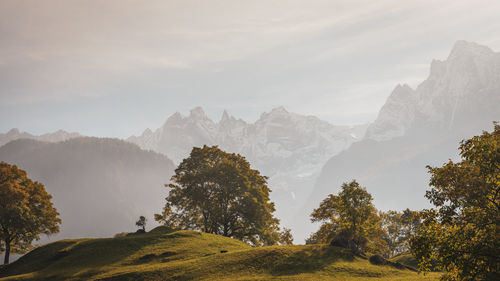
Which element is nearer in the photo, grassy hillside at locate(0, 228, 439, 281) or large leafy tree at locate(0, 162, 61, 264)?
grassy hillside at locate(0, 228, 439, 281)

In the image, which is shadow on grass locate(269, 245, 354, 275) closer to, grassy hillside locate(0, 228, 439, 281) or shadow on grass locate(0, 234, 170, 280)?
grassy hillside locate(0, 228, 439, 281)

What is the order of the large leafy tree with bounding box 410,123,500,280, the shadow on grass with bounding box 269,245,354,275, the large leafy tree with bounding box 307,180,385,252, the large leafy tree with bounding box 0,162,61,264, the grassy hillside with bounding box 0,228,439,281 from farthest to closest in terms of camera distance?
the large leafy tree with bounding box 0,162,61,264 < the large leafy tree with bounding box 307,180,385,252 < the shadow on grass with bounding box 269,245,354,275 < the grassy hillside with bounding box 0,228,439,281 < the large leafy tree with bounding box 410,123,500,280

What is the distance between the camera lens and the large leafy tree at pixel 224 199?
72812mm

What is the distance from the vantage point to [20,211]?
61344 mm

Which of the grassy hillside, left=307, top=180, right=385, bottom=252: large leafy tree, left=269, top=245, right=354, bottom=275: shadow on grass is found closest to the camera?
the grassy hillside

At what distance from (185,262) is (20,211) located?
3714 cm

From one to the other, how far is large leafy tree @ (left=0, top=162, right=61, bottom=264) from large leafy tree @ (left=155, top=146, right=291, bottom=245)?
22658mm

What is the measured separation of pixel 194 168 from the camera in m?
77.4

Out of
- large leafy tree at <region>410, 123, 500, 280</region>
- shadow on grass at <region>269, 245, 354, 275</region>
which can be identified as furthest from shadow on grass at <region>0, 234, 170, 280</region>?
large leafy tree at <region>410, 123, 500, 280</region>

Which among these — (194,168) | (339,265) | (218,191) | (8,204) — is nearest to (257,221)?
(218,191)

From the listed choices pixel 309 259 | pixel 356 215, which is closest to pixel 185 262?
pixel 309 259

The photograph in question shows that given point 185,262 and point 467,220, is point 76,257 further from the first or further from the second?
point 467,220

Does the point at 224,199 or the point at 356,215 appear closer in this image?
the point at 356,215

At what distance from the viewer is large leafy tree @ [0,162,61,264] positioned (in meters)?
61.8
